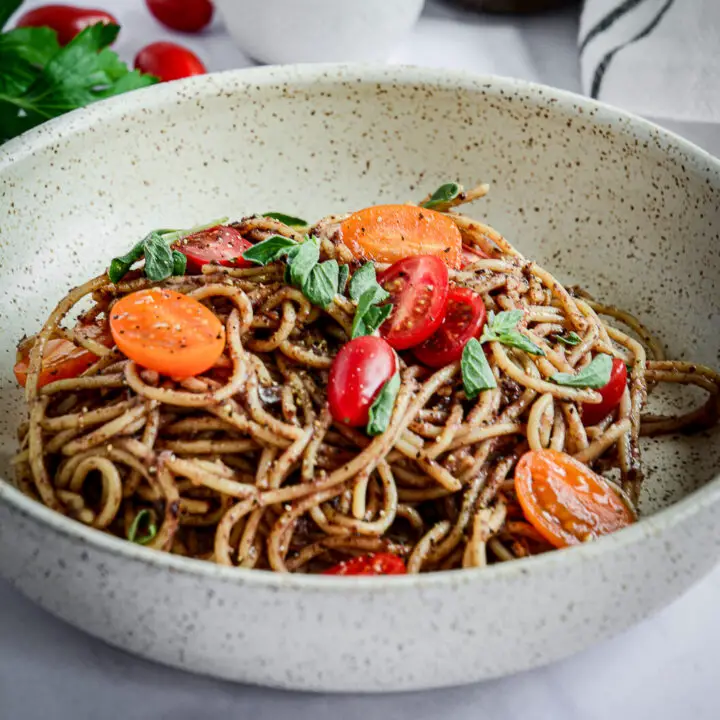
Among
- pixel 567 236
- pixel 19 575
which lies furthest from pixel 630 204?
pixel 19 575

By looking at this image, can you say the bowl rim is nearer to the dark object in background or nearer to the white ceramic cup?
the white ceramic cup

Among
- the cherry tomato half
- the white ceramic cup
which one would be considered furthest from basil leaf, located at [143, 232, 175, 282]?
the cherry tomato half

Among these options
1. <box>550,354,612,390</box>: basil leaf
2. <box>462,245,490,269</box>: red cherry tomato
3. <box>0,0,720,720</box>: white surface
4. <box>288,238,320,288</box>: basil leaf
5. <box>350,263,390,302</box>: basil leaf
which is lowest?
<box>0,0,720,720</box>: white surface

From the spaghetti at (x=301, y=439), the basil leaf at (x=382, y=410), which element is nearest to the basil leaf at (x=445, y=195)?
the spaghetti at (x=301, y=439)

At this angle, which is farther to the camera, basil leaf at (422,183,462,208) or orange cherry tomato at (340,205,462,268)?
basil leaf at (422,183,462,208)

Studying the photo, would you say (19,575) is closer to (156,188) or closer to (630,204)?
(156,188)

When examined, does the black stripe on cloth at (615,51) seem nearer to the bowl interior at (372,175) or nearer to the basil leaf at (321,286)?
the bowl interior at (372,175)
